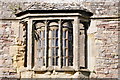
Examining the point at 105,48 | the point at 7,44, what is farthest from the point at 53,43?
the point at 105,48

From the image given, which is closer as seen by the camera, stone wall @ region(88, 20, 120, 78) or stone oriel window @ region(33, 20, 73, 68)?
stone oriel window @ region(33, 20, 73, 68)

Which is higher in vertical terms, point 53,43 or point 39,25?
point 39,25

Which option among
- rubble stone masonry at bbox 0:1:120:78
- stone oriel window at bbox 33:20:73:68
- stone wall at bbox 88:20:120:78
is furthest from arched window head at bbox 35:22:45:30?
stone wall at bbox 88:20:120:78

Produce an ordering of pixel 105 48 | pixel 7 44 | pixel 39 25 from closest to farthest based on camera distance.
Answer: pixel 39 25
pixel 105 48
pixel 7 44

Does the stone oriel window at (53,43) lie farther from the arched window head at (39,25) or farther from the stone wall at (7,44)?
the stone wall at (7,44)

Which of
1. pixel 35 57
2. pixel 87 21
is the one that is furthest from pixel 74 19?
pixel 35 57

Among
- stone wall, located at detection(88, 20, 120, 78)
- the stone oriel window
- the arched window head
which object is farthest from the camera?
stone wall, located at detection(88, 20, 120, 78)

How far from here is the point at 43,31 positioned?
1517cm

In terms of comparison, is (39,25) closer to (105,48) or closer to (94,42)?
(94,42)

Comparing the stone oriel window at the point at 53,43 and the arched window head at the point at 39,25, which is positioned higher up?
the arched window head at the point at 39,25

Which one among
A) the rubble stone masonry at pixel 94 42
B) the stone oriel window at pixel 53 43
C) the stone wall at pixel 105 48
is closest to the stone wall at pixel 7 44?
the rubble stone masonry at pixel 94 42

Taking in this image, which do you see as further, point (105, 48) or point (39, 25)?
point (105, 48)

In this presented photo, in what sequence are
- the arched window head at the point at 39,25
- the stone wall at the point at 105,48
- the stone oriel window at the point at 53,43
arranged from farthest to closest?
the stone wall at the point at 105,48, the arched window head at the point at 39,25, the stone oriel window at the point at 53,43

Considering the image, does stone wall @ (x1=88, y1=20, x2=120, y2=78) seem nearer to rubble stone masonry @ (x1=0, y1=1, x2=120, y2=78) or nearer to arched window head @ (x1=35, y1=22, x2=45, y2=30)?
rubble stone masonry @ (x1=0, y1=1, x2=120, y2=78)
